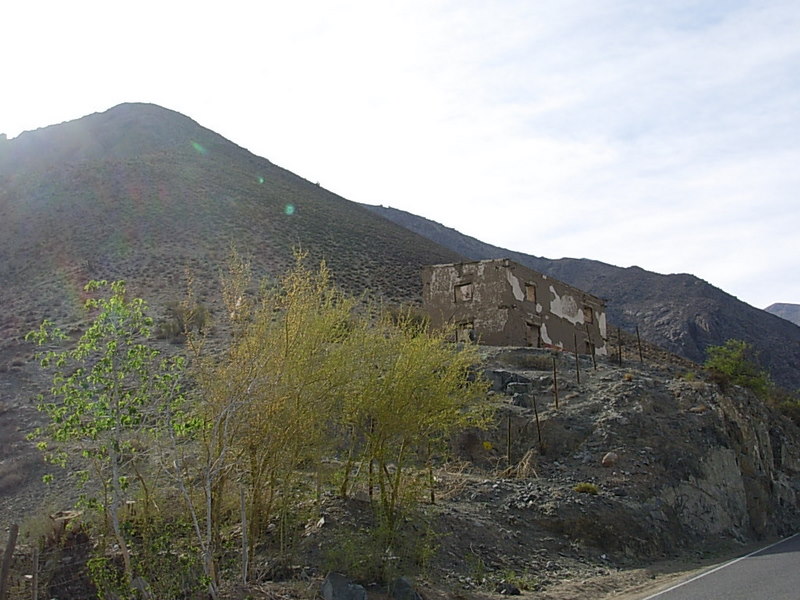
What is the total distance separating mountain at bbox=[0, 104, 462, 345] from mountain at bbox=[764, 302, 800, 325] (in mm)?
120987


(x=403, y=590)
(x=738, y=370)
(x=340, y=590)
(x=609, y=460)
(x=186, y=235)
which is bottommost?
(x=403, y=590)

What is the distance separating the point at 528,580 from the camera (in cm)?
1486

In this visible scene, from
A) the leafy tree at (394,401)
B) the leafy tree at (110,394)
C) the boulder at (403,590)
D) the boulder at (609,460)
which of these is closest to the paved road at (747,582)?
the boulder at (403,590)

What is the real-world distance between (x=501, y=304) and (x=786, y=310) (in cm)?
15509

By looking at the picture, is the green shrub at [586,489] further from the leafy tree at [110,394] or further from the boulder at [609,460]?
the leafy tree at [110,394]

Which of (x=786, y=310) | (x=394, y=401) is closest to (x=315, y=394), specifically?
(x=394, y=401)

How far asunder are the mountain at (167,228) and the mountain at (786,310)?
120987 millimetres

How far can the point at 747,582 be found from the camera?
13.3 metres

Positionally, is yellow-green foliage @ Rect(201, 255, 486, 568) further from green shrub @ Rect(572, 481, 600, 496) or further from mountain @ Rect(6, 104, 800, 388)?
mountain @ Rect(6, 104, 800, 388)

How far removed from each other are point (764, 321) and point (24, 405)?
75.5 m

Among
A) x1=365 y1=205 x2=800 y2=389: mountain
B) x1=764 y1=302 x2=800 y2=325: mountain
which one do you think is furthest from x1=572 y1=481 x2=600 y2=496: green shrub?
x1=764 y1=302 x2=800 y2=325: mountain

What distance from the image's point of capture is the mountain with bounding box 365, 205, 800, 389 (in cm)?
7612

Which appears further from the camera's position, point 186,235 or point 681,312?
point 681,312

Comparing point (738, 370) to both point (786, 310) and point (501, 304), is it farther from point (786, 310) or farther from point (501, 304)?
point (786, 310)
